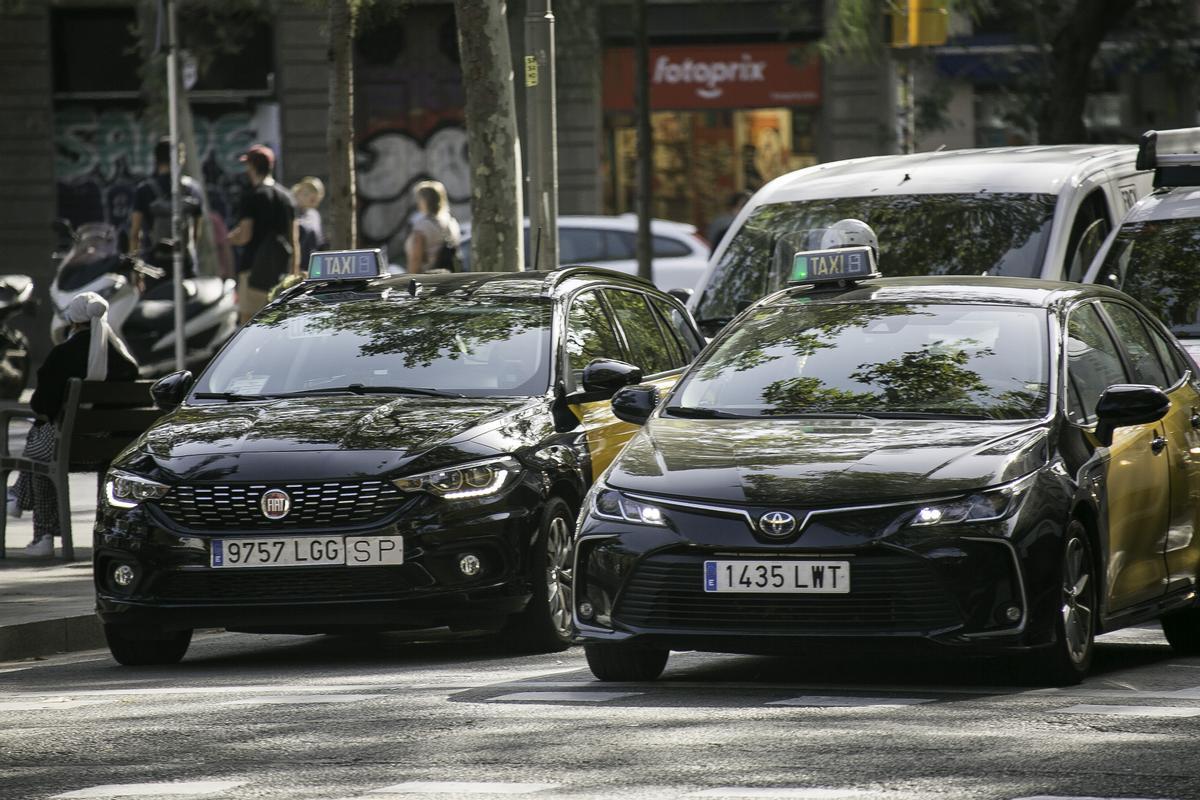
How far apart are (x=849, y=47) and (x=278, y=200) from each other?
16.3ft

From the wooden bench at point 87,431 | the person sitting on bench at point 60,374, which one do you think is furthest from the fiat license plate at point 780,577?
the person sitting on bench at point 60,374

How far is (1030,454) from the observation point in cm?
838

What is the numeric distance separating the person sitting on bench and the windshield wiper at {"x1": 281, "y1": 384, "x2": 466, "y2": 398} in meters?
3.65

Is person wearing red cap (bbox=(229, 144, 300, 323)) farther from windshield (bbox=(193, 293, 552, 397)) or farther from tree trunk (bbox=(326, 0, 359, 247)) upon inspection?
windshield (bbox=(193, 293, 552, 397))

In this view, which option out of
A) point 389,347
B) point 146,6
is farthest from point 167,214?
point 389,347

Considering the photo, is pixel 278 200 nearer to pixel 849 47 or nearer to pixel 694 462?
pixel 849 47

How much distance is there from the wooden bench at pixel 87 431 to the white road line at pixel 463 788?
292 inches

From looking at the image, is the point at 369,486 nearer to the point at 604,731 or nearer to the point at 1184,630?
the point at 604,731

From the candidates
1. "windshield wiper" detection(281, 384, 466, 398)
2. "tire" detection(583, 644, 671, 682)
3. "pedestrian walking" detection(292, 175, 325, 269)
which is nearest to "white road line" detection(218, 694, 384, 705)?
"tire" detection(583, 644, 671, 682)

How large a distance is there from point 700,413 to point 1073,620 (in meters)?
1.54

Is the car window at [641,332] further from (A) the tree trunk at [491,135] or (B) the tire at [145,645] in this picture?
(A) the tree trunk at [491,135]

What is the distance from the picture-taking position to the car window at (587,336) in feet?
35.6

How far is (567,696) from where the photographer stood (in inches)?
332

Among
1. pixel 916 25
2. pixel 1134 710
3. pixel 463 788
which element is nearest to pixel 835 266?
pixel 1134 710
